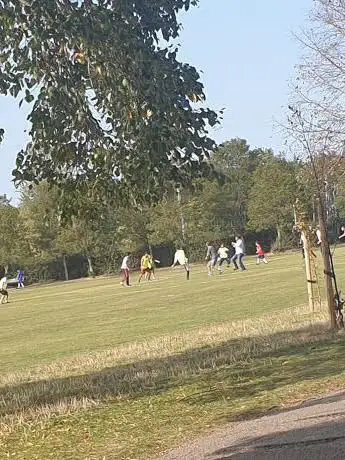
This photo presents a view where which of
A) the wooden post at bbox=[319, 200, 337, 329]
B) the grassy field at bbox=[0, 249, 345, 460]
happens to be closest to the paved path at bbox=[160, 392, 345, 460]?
the grassy field at bbox=[0, 249, 345, 460]

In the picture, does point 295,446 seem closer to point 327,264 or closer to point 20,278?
point 327,264

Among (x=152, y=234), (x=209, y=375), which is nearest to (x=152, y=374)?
(x=209, y=375)

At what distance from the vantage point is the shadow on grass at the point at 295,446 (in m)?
6.85

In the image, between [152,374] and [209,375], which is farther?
[152,374]

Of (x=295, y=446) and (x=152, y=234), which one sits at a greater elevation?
(x=152, y=234)

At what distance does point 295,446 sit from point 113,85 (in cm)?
452

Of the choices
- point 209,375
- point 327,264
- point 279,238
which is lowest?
point 209,375

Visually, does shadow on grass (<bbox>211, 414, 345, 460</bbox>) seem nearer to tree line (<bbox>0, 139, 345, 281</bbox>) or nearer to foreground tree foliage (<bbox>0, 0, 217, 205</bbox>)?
foreground tree foliage (<bbox>0, 0, 217, 205</bbox>)

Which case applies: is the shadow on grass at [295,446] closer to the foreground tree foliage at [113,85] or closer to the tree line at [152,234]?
the foreground tree foliage at [113,85]

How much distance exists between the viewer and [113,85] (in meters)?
9.42

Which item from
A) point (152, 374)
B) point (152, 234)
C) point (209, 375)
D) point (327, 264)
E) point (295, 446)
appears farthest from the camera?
point (152, 234)

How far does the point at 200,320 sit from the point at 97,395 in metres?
9.98

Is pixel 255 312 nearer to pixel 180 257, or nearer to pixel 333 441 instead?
pixel 333 441

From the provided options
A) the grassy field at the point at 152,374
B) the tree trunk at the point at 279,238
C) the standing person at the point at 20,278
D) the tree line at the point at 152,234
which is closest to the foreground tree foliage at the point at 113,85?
the grassy field at the point at 152,374
